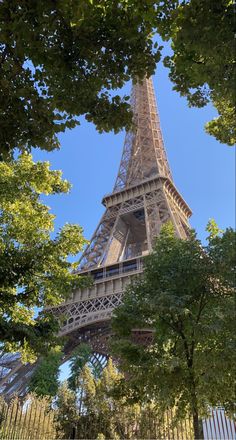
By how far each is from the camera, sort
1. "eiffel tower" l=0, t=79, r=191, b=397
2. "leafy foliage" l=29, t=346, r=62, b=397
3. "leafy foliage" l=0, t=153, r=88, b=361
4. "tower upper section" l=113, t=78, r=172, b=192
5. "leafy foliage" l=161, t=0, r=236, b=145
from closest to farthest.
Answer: "leafy foliage" l=161, t=0, r=236, b=145, "leafy foliage" l=0, t=153, r=88, b=361, "leafy foliage" l=29, t=346, r=62, b=397, "eiffel tower" l=0, t=79, r=191, b=397, "tower upper section" l=113, t=78, r=172, b=192

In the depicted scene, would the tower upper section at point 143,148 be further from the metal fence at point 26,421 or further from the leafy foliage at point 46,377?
the metal fence at point 26,421

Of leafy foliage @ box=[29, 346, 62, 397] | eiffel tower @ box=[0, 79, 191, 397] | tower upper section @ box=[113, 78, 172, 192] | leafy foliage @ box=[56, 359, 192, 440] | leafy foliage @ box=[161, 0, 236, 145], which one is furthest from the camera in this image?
tower upper section @ box=[113, 78, 172, 192]

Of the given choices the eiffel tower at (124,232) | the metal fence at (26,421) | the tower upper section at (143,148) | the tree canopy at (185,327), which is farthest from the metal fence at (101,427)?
the tower upper section at (143,148)

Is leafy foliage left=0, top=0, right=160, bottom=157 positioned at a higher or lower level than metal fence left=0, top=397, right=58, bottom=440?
higher

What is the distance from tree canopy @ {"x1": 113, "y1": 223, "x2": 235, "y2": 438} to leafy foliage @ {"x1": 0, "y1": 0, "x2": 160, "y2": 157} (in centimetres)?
431

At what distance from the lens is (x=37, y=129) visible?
562cm

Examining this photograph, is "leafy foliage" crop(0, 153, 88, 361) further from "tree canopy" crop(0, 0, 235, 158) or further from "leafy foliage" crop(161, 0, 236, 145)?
"leafy foliage" crop(161, 0, 236, 145)

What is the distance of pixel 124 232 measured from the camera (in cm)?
3916

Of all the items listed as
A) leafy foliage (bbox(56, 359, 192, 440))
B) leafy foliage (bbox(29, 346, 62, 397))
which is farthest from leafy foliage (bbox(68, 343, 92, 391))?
leafy foliage (bbox(56, 359, 192, 440))

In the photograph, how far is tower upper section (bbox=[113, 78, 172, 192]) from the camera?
4209 cm

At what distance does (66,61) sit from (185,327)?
635cm

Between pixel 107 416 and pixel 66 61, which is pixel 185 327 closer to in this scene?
pixel 107 416

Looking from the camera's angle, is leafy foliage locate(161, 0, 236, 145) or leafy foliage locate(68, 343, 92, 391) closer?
leafy foliage locate(161, 0, 236, 145)

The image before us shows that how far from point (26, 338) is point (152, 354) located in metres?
3.04
